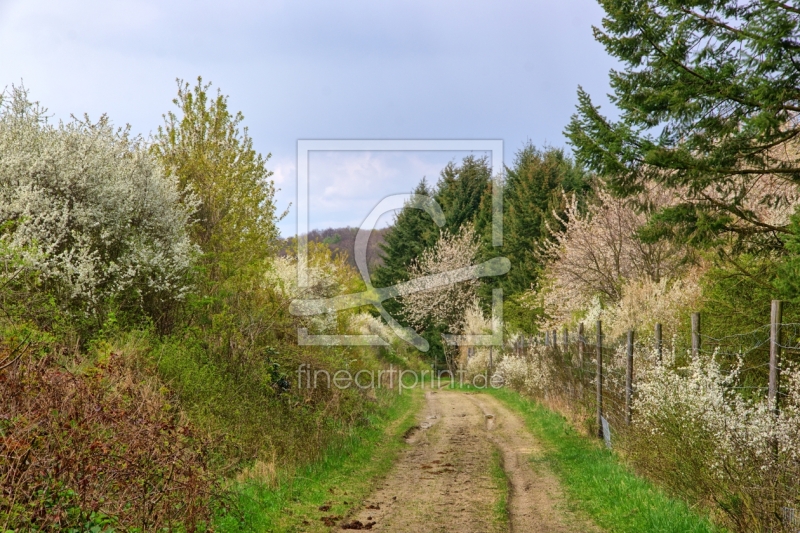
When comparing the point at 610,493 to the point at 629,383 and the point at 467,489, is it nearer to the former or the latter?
the point at 467,489

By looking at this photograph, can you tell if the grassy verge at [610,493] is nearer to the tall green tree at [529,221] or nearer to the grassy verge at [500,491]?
the grassy verge at [500,491]

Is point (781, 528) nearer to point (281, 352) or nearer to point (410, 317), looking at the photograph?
point (281, 352)

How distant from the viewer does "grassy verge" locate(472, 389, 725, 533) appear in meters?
6.53

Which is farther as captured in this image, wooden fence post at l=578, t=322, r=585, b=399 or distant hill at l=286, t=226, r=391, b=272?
distant hill at l=286, t=226, r=391, b=272

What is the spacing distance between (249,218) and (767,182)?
11734 mm

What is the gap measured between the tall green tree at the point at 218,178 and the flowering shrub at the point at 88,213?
5.90ft

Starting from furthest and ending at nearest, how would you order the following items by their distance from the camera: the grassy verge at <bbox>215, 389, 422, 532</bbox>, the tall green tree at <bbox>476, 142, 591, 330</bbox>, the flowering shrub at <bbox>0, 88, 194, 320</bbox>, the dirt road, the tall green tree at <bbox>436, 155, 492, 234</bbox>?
the tall green tree at <bbox>436, 155, 492, 234</bbox> < the tall green tree at <bbox>476, 142, 591, 330</bbox> < the flowering shrub at <bbox>0, 88, 194, 320</bbox> < the dirt road < the grassy verge at <bbox>215, 389, 422, 532</bbox>

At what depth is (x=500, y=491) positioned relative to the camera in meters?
8.81

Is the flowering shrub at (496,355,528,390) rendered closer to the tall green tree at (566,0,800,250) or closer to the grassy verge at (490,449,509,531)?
the grassy verge at (490,449,509,531)

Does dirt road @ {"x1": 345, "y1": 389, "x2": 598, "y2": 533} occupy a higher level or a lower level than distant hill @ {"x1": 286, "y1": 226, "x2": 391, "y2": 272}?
lower

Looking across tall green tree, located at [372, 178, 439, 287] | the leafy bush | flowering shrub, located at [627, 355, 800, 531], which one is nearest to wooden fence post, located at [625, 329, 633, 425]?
flowering shrub, located at [627, 355, 800, 531]

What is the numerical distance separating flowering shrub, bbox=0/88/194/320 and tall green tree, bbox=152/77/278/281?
1.80 metres

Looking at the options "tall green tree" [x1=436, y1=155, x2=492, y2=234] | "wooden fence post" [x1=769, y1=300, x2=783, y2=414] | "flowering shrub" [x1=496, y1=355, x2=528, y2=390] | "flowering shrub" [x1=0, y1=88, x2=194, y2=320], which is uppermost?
"tall green tree" [x1=436, y1=155, x2=492, y2=234]

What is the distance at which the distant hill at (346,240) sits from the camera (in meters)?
28.9
